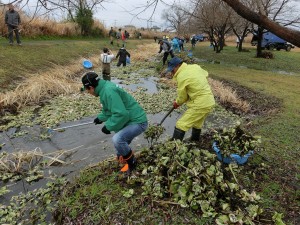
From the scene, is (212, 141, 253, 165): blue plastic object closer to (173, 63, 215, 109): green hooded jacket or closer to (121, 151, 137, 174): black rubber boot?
(173, 63, 215, 109): green hooded jacket

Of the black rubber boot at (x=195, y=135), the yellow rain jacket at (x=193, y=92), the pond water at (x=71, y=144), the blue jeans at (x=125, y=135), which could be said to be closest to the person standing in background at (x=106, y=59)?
the pond water at (x=71, y=144)

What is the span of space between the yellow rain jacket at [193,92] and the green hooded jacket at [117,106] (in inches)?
48.3

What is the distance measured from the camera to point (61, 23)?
24.8 metres

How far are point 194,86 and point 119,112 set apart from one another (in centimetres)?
176

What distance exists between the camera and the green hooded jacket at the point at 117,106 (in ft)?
12.2

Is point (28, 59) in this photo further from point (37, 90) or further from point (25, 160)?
point (25, 160)

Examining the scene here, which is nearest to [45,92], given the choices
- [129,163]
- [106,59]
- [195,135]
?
[106,59]

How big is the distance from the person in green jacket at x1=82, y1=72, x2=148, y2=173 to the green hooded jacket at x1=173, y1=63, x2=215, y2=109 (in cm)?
116

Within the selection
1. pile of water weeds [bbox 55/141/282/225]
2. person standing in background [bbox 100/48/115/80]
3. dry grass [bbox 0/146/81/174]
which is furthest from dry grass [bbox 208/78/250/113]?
dry grass [bbox 0/146/81/174]

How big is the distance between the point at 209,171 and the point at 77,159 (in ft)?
9.44

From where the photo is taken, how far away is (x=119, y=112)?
371 centimetres

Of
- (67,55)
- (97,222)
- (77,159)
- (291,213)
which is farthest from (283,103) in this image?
(67,55)

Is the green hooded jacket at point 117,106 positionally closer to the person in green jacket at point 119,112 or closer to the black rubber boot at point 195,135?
the person in green jacket at point 119,112

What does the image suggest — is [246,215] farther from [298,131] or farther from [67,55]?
[67,55]
